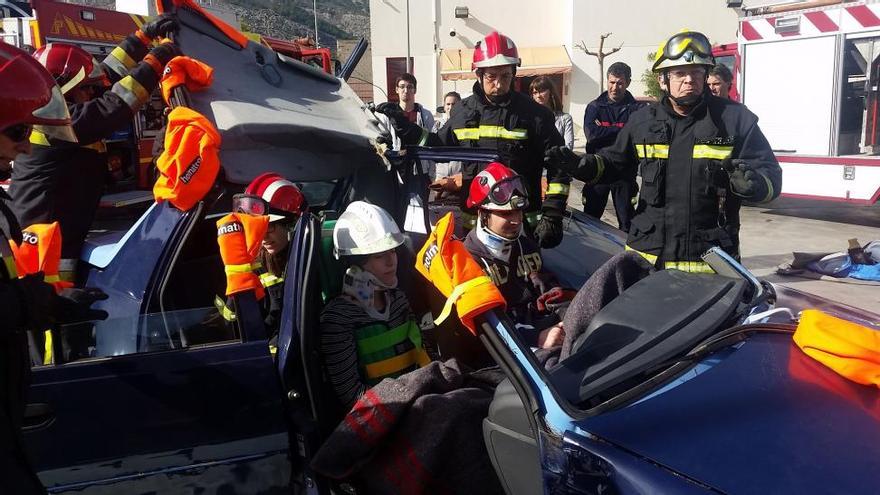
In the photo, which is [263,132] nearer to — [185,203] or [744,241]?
[185,203]

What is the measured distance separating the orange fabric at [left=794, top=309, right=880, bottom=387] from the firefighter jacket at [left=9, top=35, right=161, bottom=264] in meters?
Result: 2.82

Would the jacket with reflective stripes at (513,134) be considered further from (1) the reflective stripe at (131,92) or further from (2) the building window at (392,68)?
(2) the building window at (392,68)

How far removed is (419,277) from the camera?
2689 millimetres

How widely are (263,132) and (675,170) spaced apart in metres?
1.86

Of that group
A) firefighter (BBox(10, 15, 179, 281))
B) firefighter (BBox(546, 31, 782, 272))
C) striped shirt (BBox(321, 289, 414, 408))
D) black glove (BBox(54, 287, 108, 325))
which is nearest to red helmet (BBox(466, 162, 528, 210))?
firefighter (BBox(546, 31, 782, 272))

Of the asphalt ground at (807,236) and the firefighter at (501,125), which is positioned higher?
the firefighter at (501,125)

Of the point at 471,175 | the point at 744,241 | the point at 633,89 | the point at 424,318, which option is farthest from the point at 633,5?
the point at 424,318

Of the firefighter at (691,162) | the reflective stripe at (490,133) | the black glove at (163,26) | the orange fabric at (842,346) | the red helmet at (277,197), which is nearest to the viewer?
the orange fabric at (842,346)

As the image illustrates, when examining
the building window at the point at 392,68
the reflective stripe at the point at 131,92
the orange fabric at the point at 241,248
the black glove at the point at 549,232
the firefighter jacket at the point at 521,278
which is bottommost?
the firefighter jacket at the point at 521,278

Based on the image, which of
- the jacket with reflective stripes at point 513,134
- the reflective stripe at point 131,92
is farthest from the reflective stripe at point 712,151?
the reflective stripe at point 131,92

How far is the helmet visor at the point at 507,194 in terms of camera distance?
2846mm

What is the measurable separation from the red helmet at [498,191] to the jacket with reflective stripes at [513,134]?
1.11m

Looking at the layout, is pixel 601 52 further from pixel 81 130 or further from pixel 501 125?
pixel 81 130

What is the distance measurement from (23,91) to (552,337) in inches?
71.5
